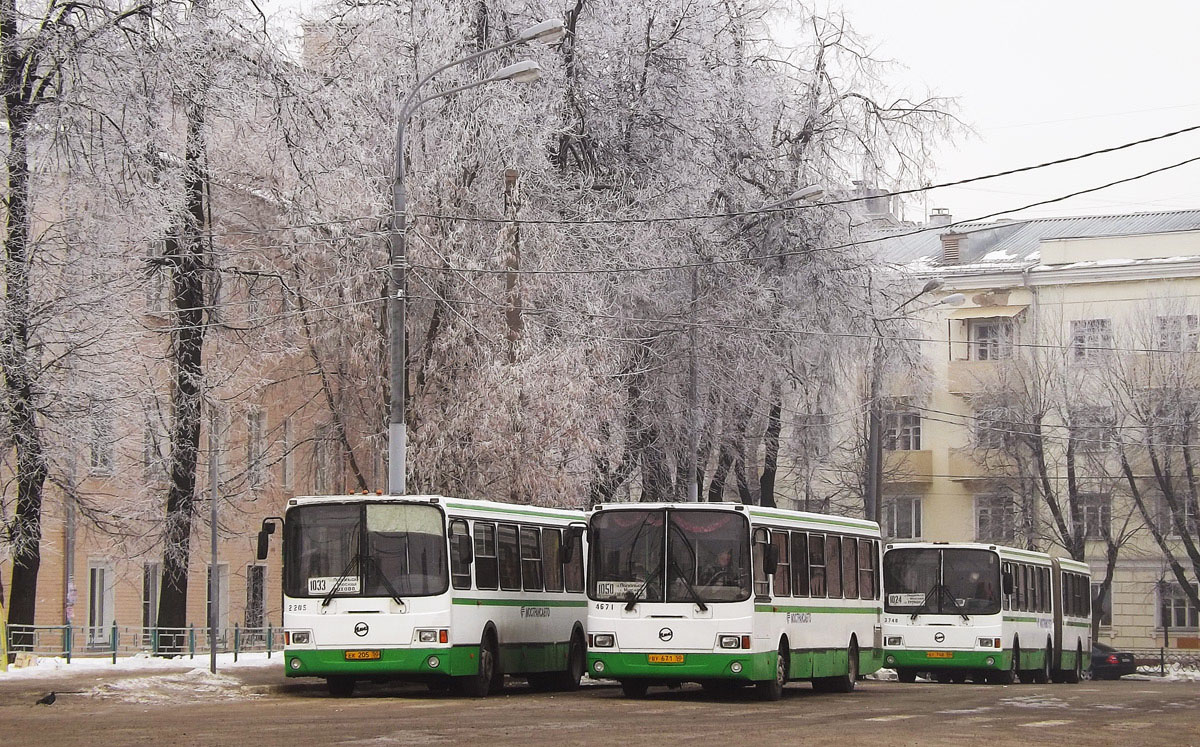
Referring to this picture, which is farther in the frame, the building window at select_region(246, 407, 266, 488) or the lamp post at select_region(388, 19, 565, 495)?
the building window at select_region(246, 407, 266, 488)

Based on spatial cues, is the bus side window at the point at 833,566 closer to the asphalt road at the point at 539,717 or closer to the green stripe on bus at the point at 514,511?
the asphalt road at the point at 539,717

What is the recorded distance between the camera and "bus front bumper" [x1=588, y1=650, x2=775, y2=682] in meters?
22.3

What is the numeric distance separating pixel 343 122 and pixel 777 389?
432 inches

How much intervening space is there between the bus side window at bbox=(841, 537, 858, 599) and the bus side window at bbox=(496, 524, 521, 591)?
4.97 meters

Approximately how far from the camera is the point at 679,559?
22.7 m

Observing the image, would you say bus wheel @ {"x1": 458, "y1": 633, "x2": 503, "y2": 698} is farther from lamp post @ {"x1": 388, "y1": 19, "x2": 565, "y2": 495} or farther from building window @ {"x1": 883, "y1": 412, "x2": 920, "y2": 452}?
building window @ {"x1": 883, "y1": 412, "x2": 920, "y2": 452}

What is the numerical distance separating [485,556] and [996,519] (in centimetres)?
4193

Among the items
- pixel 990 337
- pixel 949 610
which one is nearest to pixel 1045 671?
pixel 949 610

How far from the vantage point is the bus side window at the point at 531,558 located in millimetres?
25281

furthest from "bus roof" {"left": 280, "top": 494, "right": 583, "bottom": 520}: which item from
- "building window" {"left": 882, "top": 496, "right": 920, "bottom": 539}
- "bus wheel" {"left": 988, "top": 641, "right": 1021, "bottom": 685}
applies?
"building window" {"left": 882, "top": 496, "right": 920, "bottom": 539}

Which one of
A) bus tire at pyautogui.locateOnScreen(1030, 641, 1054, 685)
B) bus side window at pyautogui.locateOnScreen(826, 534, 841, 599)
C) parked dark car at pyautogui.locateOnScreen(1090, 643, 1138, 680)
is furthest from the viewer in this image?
parked dark car at pyautogui.locateOnScreen(1090, 643, 1138, 680)

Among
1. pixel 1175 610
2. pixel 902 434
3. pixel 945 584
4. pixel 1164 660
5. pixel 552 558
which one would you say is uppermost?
pixel 902 434

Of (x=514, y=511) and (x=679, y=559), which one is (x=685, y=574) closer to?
(x=679, y=559)

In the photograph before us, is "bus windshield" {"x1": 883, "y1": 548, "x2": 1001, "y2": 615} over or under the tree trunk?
under
